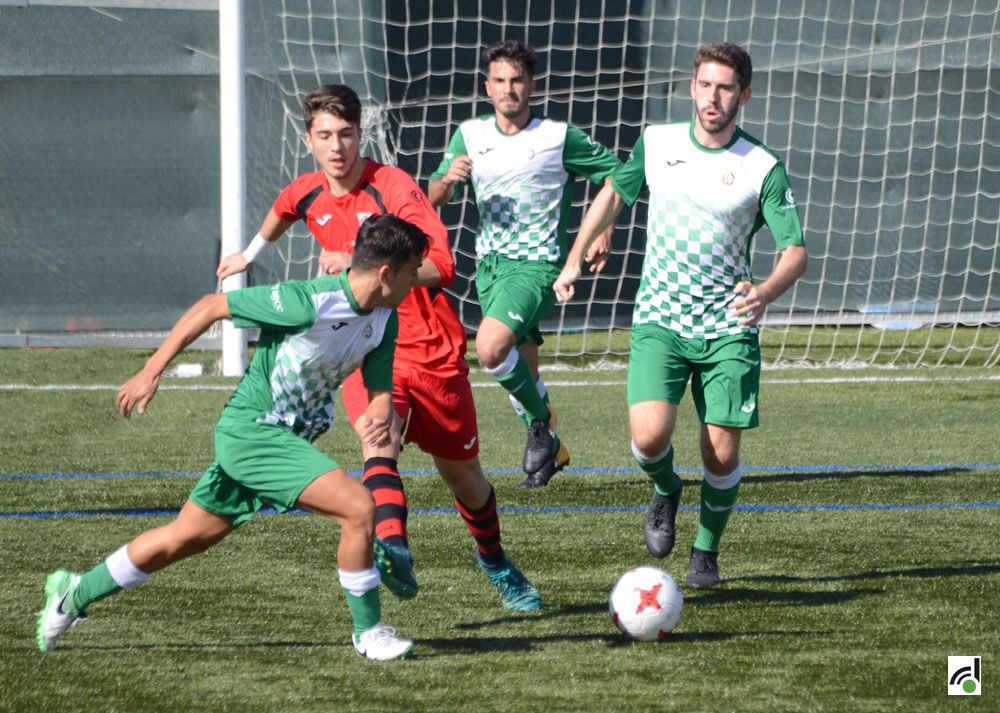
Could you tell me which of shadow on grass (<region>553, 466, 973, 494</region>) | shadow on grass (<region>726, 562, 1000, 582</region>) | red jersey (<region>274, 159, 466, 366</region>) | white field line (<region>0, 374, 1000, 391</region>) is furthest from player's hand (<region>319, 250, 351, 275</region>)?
white field line (<region>0, 374, 1000, 391</region>)

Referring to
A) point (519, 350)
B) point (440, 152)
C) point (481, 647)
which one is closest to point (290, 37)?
point (440, 152)

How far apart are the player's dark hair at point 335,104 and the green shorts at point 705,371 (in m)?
1.28

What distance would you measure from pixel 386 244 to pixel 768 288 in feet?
4.47

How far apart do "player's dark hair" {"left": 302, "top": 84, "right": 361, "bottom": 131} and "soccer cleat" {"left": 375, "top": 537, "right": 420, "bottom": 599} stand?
1.48m

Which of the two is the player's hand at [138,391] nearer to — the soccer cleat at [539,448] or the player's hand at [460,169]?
the player's hand at [460,169]

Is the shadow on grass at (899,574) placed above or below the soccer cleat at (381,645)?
below

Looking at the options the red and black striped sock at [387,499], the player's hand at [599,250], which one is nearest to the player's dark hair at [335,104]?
the player's hand at [599,250]

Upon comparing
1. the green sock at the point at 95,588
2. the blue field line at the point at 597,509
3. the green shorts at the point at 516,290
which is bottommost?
the blue field line at the point at 597,509

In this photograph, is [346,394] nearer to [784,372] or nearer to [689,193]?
[689,193]

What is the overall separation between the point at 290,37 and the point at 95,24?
1.76 m

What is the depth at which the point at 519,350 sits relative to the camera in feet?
24.0

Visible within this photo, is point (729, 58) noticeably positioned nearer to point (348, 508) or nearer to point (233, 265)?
point (233, 265)

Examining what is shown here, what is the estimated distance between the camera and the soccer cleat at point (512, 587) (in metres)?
4.66

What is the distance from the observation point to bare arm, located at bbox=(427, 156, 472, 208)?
21.0 ft
